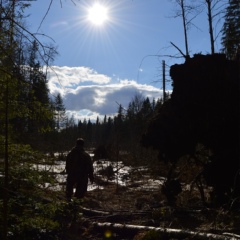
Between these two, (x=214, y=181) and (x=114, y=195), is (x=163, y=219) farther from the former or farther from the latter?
(x=114, y=195)

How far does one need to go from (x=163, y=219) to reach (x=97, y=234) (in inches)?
62.8

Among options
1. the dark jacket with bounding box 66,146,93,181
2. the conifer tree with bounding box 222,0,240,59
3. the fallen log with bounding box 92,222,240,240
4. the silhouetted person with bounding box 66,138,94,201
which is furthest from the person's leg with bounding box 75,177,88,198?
the conifer tree with bounding box 222,0,240,59

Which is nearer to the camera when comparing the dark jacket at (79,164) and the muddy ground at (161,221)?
the muddy ground at (161,221)

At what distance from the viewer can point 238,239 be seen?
5.17 metres

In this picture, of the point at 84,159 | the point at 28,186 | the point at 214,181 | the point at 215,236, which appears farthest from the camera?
the point at 84,159

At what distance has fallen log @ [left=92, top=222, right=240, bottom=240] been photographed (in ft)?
18.6

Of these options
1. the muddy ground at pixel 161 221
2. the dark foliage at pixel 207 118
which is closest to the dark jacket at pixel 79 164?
the muddy ground at pixel 161 221

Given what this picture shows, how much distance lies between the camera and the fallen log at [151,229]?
5.67m

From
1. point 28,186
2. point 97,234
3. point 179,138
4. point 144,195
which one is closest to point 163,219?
point 97,234

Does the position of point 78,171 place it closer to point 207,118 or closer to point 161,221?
point 161,221

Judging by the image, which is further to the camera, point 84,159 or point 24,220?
point 84,159

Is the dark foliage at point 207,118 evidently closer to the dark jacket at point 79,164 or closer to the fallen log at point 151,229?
the dark jacket at point 79,164

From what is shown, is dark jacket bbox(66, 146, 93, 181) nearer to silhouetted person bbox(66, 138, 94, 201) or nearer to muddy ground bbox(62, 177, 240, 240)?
silhouetted person bbox(66, 138, 94, 201)

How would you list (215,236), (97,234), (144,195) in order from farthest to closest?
(144,195) < (97,234) < (215,236)
